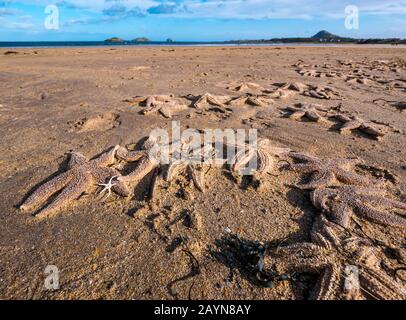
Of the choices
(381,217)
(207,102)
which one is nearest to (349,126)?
(381,217)

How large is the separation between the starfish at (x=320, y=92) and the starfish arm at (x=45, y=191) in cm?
689

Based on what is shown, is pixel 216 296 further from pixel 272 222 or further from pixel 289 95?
pixel 289 95

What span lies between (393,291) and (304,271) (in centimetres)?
67

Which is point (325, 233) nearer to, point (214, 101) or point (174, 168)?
point (174, 168)

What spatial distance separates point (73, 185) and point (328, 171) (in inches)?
130

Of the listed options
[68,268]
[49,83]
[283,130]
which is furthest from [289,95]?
[49,83]

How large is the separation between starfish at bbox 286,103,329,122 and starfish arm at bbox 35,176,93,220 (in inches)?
173

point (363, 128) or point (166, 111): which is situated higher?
point (166, 111)

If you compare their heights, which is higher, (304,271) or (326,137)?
(326,137)

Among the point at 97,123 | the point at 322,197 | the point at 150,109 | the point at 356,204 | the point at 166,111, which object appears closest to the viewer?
the point at 356,204

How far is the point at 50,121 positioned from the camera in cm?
645

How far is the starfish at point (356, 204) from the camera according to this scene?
3.35m

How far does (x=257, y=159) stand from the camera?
Answer: 438cm

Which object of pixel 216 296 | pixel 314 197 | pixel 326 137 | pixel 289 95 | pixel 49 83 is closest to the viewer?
pixel 216 296
